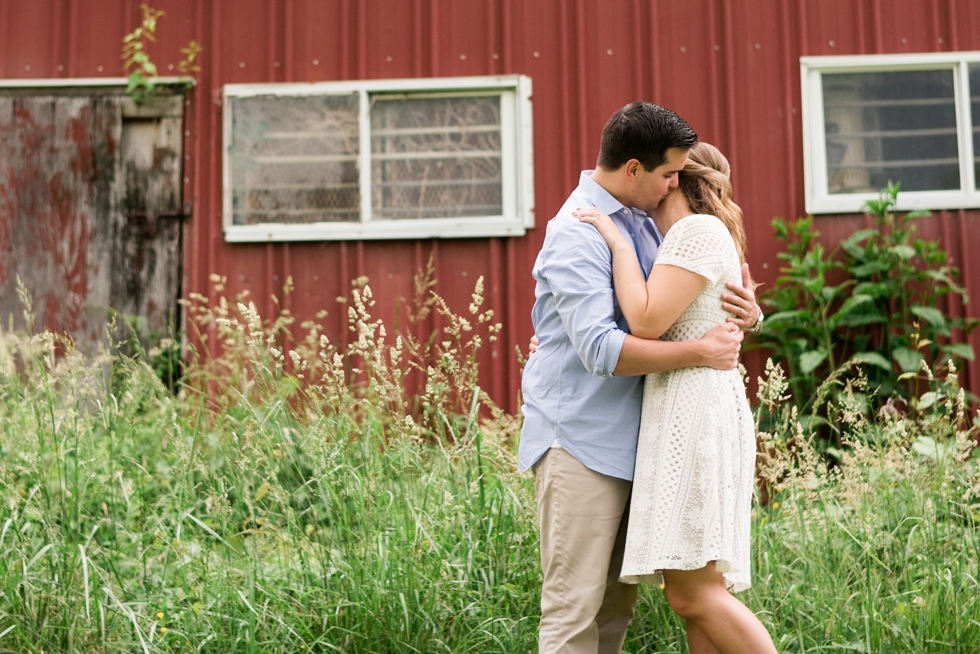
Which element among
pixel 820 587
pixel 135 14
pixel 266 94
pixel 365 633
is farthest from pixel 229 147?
pixel 820 587

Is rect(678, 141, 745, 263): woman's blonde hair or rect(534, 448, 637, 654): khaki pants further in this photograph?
rect(678, 141, 745, 263): woman's blonde hair

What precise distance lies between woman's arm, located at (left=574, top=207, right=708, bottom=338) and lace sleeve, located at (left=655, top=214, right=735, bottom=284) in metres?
0.02

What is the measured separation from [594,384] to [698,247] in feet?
1.50

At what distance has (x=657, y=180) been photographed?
96.0 inches

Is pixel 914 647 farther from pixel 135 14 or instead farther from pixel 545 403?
pixel 135 14

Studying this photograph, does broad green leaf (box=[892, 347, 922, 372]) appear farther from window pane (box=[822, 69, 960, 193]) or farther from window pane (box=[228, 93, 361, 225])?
window pane (box=[228, 93, 361, 225])

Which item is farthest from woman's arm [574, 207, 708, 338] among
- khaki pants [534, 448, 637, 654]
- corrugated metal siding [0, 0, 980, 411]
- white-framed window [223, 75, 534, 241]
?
white-framed window [223, 75, 534, 241]

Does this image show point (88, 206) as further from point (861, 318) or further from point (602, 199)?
point (861, 318)

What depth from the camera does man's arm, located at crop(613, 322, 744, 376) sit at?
2.24m

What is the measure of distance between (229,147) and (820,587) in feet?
14.7

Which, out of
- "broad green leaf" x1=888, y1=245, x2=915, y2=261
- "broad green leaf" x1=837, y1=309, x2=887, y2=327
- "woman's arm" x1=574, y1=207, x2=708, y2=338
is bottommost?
"woman's arm" x1=574, y1=207, x2=708, y2=338

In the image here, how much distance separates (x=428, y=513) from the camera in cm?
306

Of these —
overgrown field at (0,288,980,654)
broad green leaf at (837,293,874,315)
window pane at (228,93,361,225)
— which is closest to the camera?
overgrown field at (0,288,980,654)

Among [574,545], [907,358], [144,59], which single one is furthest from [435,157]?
[574,545]
